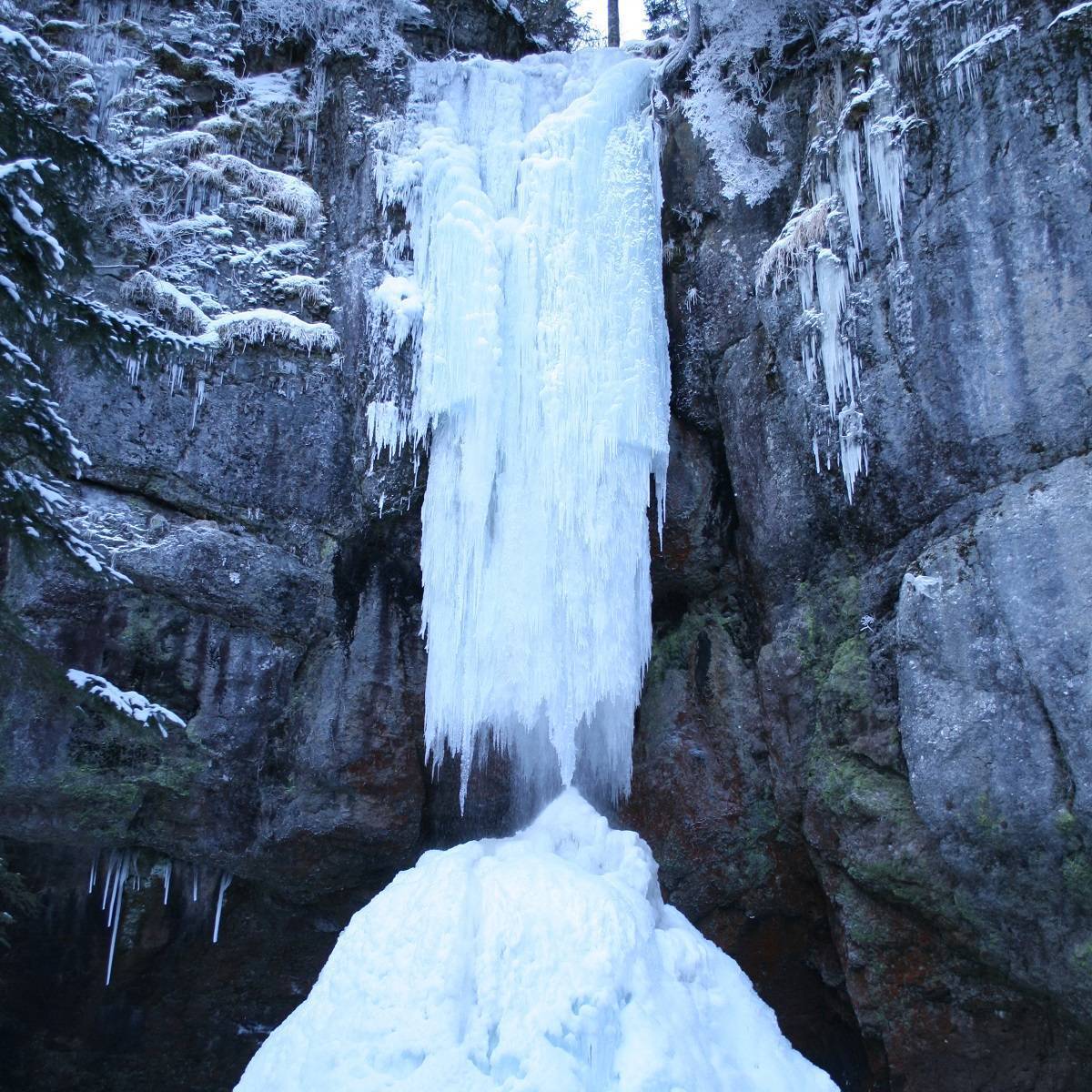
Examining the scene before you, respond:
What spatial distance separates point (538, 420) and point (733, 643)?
2.86 m

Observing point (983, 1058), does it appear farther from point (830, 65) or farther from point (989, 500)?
point (830, 65)

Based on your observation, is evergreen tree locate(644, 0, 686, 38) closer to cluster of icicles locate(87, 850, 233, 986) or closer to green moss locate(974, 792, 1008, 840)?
green moss locate(974, 792, 1008, 840)

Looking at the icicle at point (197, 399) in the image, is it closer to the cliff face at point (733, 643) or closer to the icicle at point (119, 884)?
the cliff face at point (733, 643)

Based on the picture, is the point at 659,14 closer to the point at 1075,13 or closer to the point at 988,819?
the point at 1075,13

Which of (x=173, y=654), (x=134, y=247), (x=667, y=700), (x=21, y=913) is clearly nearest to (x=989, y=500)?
(x=667, y=700)

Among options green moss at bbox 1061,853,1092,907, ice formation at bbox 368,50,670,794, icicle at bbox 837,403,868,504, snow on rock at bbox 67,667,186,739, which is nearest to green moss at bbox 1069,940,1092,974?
green moss at bbox 1061,853,1092,907

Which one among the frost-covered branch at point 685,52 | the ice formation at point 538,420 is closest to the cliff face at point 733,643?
the ice formation at point 538,420

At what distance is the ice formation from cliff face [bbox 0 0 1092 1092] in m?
0.47

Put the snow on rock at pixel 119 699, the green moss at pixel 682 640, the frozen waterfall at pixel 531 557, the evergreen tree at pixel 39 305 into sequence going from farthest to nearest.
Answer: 1. the green moss at pixel 682 640
2. the frozen waterfall at pixel 531 557
3. the snow on rock at pixel 119 699
4. the evergreen tree at pixel 39 305

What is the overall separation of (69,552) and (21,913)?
4955 millimetres

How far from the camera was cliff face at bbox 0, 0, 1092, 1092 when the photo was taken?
663 centimetres

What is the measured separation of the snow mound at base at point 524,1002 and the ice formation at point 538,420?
1898 millimetres

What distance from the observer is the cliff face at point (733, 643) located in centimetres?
663

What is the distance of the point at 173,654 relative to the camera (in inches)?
343
